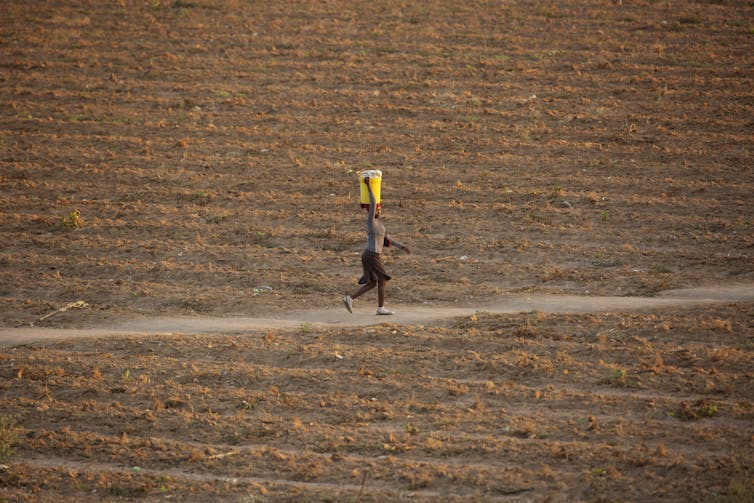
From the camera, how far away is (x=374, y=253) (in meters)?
13.1

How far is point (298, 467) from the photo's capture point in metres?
8.70

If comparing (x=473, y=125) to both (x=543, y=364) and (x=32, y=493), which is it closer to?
(x=543, y=364)

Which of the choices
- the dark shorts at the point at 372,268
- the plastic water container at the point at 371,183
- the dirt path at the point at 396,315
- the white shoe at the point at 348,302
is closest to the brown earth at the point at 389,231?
the dirt path at the point at 396,315

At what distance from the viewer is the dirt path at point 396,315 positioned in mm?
12953

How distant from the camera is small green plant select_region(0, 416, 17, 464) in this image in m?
9.20

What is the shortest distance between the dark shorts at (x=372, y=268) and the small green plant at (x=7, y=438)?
18.0 ft

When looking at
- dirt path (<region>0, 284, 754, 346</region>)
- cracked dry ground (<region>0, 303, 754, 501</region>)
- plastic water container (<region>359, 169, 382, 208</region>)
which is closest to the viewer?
cracked dry ground (<region>0, 303, 754, 501</region>)

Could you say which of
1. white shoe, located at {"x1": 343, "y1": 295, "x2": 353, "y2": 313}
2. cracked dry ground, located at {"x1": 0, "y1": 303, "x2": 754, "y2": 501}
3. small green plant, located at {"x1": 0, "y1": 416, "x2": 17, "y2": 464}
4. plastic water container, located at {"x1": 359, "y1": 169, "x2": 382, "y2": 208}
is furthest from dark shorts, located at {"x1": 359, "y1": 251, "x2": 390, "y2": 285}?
small green plant, located at {"x1": 0, "y1": 416, "x2": 17, "y2": 464}

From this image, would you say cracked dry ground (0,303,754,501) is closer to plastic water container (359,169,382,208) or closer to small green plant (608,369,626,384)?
small green plant (608,369,626,384)

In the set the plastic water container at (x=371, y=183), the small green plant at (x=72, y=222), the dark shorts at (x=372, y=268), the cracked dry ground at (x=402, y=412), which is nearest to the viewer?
the cracked dry ground at (x=402, y=412)

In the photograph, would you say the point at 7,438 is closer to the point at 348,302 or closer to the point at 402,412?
the point at 402,412

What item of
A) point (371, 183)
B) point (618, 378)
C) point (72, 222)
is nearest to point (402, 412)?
point (618, 378)

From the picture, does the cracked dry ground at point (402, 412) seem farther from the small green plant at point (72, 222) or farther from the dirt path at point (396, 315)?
the small green plant at point (72, 222)

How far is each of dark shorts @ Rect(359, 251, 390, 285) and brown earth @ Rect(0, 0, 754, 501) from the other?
2.74ft
